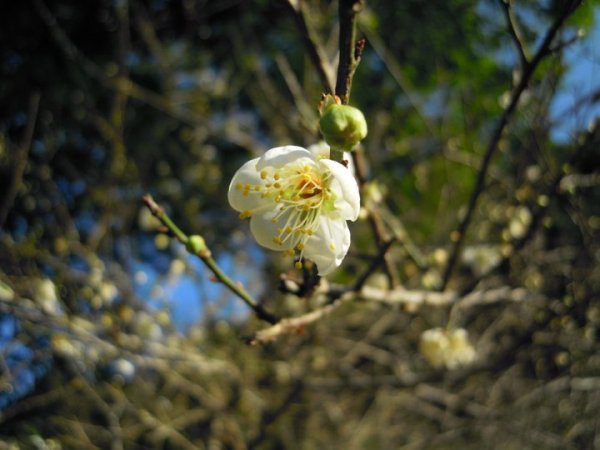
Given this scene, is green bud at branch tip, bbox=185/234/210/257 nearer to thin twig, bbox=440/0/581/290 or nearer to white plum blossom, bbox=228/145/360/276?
white plum blossom, bbox=228/145/360/276

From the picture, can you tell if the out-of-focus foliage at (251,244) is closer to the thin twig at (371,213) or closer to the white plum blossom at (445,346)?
the white plum blossom at (445,346)

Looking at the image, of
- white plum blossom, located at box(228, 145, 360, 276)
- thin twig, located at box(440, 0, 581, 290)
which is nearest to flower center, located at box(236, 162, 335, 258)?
white plum blossom, located at box(228, 145, 360, 276)

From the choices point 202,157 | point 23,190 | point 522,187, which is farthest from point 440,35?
point 23,190

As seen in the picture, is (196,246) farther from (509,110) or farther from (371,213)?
(509,110)

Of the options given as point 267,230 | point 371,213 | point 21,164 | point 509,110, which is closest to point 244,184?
point 267,230

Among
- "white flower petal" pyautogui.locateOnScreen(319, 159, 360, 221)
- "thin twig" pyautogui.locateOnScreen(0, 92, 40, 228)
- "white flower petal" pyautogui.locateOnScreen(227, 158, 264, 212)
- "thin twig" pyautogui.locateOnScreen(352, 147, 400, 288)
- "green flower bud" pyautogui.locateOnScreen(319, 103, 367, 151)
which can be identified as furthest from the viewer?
"thin twig" pyautogui.locateOnScreen(0, 92, 40, 228)

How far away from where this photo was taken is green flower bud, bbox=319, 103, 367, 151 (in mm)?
781

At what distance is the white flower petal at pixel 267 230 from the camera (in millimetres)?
1053

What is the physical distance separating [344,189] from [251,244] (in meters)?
3.65

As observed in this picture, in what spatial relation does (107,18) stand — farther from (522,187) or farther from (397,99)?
(522,187)

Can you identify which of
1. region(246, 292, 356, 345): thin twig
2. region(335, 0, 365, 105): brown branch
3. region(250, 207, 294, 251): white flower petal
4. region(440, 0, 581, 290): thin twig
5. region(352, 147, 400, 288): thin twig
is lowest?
region(246, 292, 356, 345): thin twig

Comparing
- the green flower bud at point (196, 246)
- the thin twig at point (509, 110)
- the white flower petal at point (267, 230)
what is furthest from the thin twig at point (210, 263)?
the thin twig at point (509, 110)

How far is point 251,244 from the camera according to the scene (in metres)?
4.52

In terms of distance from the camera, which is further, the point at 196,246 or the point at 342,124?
the point at 196,246
